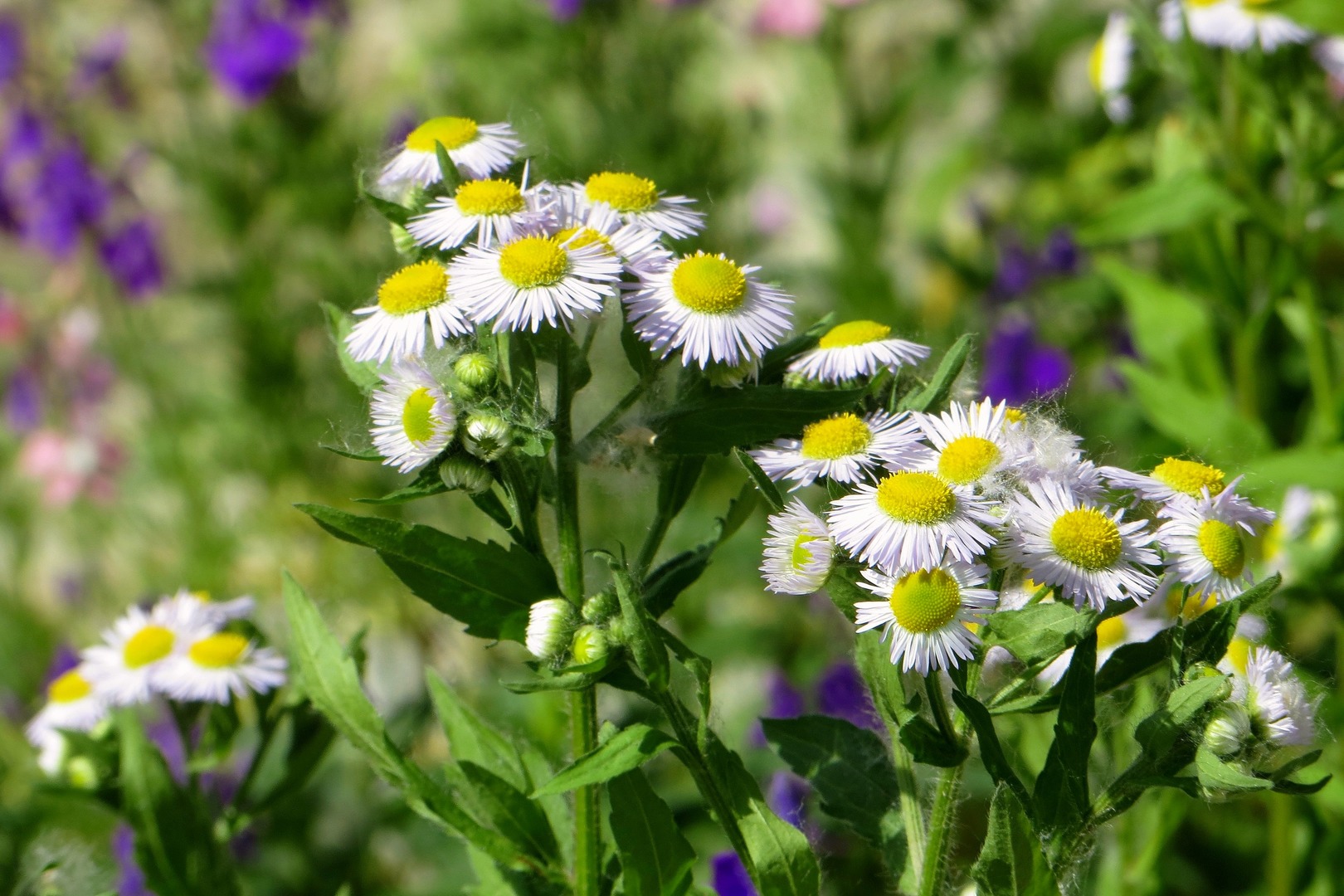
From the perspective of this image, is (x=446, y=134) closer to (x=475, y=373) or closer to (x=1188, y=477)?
(x=475, y=373)

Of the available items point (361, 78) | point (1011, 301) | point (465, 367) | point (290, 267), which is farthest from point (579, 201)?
point (361, 78)

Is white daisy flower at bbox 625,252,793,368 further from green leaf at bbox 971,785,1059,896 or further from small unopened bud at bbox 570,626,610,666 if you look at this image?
green leaf at bbox 971,785,1059,896

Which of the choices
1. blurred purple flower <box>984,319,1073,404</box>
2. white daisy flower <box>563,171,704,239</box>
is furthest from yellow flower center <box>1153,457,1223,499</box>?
blurred purple flower <box>984,319,1073,404</box>

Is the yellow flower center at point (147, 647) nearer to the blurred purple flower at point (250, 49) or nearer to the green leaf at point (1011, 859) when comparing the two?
the green leaf at point (1011, 859)

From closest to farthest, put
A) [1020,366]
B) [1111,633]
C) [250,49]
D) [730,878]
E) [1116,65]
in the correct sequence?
1. [1111,633]
2. [730,878]
3. [1116,65]
4. [1020,366]
5. [250,49]

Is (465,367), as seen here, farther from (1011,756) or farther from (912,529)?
(1011,756)

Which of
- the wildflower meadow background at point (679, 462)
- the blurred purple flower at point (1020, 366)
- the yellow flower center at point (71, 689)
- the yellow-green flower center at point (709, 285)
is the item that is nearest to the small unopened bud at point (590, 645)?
the wildflower meadow background at point (679, 462)

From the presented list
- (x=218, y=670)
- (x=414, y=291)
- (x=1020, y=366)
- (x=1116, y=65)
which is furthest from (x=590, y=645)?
(x=1020, y=366)
